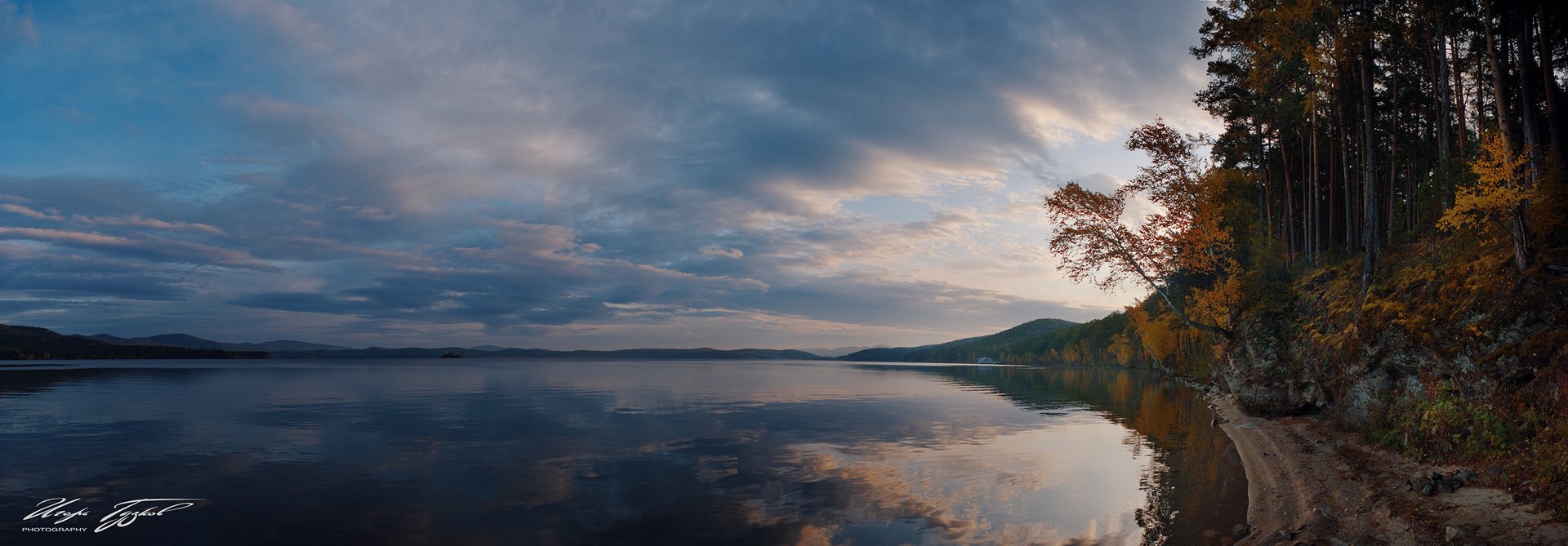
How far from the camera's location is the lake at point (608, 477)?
48.9 ft

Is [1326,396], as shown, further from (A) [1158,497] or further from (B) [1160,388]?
(B) [1160,388]

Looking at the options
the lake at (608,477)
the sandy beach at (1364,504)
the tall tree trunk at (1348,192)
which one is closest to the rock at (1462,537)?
the sandy beach at (1364,504)

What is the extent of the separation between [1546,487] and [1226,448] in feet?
47.3

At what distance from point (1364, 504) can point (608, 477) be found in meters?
19.0

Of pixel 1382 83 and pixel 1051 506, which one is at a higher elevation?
pixel 1382 83

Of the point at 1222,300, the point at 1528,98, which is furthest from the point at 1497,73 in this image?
the point at 1222,300

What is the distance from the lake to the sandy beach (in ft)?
3.37

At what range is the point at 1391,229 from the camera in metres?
29.2

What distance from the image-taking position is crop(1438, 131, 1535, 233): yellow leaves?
16.6 m

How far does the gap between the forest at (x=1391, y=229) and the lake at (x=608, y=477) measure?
4.88m

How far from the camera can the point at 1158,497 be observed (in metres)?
18.0

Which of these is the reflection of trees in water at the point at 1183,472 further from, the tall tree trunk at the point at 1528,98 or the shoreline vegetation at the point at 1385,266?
the tall tree trunk at the point at 1528,98

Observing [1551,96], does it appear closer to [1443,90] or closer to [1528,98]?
[1528,98]

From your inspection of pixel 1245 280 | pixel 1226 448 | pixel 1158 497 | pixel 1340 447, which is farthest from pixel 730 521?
pixel 1245 280
